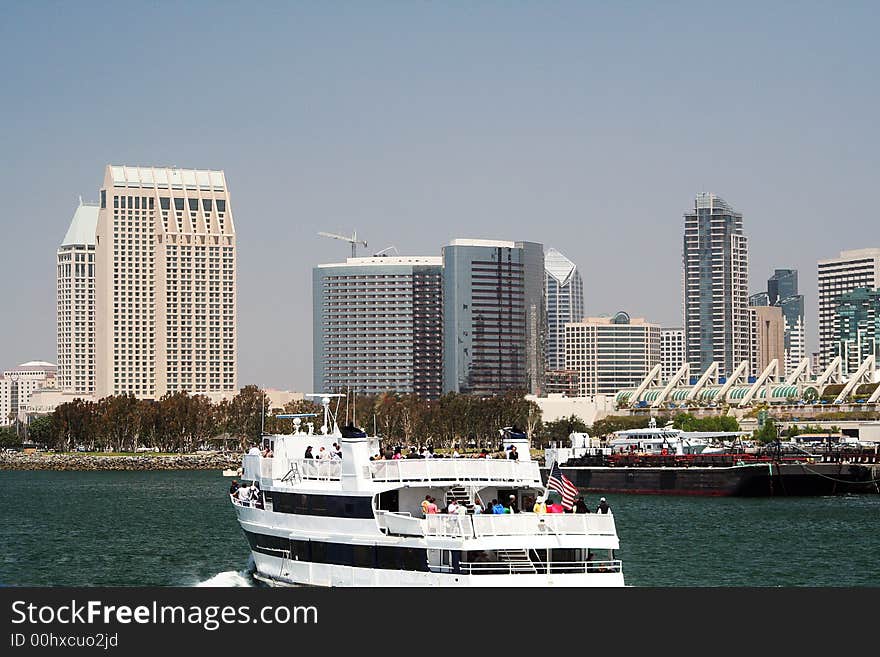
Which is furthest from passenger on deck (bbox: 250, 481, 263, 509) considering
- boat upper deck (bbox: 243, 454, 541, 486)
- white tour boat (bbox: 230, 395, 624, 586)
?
boat upper deck (bbox: 243, 454, 541, 486)

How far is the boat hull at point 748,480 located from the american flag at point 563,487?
253 ft

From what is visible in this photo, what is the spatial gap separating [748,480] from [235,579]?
240 feet

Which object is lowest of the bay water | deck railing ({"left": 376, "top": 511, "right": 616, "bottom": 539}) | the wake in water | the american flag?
the bay water

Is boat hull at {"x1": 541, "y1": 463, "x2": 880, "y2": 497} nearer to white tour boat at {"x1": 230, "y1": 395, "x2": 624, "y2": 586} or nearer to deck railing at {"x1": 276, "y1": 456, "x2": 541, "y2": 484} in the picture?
white tour boat at {"x1": 230, "y1": 395, "x2": 624, "y2": 586}

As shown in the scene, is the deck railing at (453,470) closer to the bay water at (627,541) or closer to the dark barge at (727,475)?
the bay water at (627,541)

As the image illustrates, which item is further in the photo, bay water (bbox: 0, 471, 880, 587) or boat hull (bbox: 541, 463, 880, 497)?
boat hull (bbox: 541, 463, 880, 497)

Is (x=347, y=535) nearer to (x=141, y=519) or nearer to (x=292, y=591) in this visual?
(x=292, y=591)

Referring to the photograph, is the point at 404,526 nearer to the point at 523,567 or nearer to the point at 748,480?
the point at 523,567

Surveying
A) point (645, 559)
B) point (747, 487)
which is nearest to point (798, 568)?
point (645, 559)

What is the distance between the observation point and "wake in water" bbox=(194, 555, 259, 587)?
186ft

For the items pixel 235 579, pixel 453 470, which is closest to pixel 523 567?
pixel 453 470

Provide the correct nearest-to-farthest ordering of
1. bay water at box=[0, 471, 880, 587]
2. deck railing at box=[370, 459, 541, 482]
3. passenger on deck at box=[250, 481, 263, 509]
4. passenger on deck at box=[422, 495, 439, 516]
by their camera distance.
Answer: passenger on deck at box=[422, 495, 439, 516] < deck railing at box=[370, 459, 541, 482] < passenger on deck at box=[250, 481, 263, 509] < bay water at box=[0, 471, 880, 587]

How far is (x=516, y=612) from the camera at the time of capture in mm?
36219

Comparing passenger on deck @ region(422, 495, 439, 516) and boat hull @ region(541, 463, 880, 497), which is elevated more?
passenger on deck @ region(422, 495, 439, 516)
